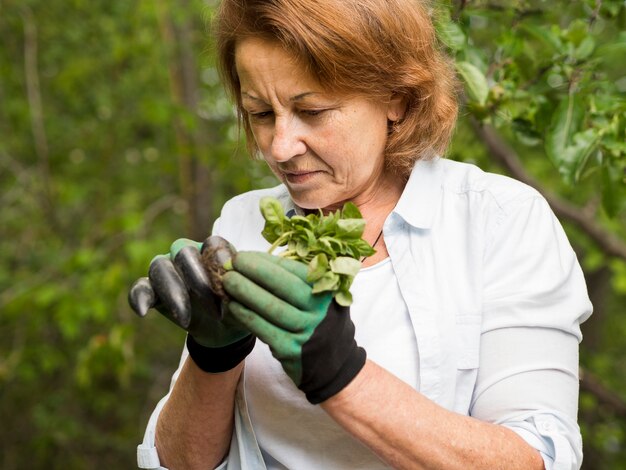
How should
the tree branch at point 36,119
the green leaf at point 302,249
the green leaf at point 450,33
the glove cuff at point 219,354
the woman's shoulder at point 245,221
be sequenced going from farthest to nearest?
the tree branch at point 36,119
the green leaf at point 450,33
the woman's shoulder at point 245,221
the glove cuff at point 219,354
the green leaf at point 302,249

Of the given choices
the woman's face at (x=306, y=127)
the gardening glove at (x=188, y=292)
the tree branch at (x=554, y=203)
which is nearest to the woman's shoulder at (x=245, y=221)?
the woman's face at (x=306, y=127)

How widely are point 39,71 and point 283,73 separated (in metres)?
5.41

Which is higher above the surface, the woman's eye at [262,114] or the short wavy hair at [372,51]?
the short wavy hair at [372,51]

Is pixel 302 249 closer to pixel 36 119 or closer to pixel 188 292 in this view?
pixel 188 292

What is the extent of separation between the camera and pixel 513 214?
184cm

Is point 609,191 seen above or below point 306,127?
below

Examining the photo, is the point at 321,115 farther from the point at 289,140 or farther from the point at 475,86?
the point at 475,86

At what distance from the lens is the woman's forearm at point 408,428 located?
1574mm

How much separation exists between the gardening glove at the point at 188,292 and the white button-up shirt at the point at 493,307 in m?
0.33

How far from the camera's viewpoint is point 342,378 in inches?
61.0

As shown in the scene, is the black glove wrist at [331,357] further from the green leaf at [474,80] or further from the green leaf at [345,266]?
the green leaf at [474,80]

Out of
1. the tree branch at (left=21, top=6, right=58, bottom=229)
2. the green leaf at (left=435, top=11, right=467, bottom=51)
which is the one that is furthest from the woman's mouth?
the tree branch at (left=21, top=6, right=58, bottom=229)

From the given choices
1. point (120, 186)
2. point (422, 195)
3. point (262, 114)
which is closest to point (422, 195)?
Answer: point (422, 195)

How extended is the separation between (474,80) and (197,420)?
48.4 inches
